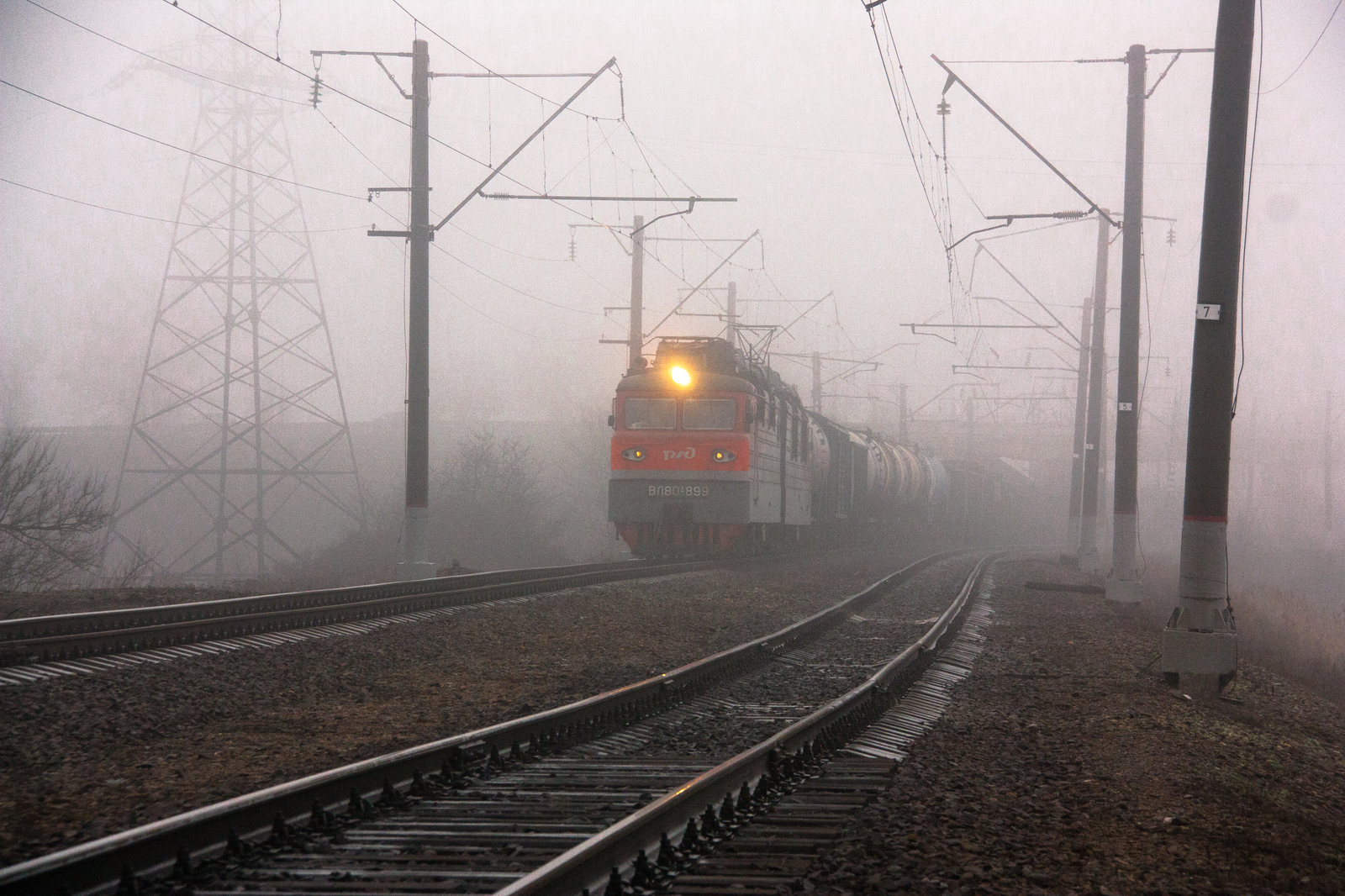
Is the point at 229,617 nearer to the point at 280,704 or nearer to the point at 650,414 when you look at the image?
the point at 280,704

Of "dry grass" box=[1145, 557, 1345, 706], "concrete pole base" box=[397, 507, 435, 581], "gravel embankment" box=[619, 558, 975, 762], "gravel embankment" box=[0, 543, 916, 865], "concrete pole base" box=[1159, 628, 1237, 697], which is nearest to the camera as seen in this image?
"gravel embankment" box=[0, 543, 916, 865]

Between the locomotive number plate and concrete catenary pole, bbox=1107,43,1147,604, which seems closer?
concrete catenary pole, bbox=1107,43,1147,604

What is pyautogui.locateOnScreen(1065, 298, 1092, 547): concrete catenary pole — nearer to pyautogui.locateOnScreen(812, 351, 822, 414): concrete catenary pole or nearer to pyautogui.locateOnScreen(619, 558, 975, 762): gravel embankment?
pyautogui.locateOnScreen(812, 351, 822, 414): concrete catenary pole

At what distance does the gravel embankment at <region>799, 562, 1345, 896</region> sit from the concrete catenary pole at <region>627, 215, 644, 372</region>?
1768 centimetres

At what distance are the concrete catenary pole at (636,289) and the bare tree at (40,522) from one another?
1150 centimetres

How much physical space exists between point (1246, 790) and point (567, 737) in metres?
3.44

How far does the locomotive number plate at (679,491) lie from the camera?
19.9 m

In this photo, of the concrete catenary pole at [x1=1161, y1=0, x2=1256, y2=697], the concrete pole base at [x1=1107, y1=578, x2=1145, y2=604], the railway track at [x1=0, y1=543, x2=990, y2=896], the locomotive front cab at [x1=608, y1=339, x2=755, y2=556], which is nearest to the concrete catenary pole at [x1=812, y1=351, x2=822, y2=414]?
the locomotive front cab at [x1=608, y1=339, x2=755, y2=556]

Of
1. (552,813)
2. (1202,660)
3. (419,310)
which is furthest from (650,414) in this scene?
(552,813)

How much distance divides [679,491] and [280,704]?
13.2 m

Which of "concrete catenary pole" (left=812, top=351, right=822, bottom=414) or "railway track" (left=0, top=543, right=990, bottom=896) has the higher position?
"concrete catenary pole" (left=812, top=351, right=822, bottom=414)

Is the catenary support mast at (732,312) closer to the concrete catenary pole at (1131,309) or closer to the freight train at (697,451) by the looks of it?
the freight train at (697,451)

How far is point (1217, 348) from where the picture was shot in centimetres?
920

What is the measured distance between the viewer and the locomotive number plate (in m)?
19.9
